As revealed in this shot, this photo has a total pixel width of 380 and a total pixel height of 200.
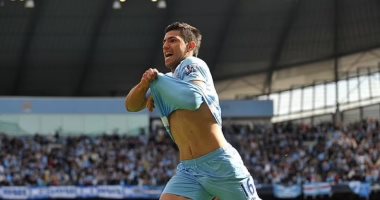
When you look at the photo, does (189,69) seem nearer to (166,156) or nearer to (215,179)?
(215,179)

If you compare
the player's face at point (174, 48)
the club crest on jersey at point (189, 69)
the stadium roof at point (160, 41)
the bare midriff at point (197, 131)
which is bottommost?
the bare midriff at point (197, 131)

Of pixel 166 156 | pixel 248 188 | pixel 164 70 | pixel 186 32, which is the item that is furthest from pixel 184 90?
pixel 164 70

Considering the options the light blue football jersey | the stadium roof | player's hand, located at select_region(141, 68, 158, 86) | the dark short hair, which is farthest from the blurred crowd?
player's hand, located at select_region(141, 68, 158, 86)

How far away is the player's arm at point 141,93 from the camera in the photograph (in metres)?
6.38

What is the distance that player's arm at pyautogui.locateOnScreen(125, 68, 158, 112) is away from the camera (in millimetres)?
6383

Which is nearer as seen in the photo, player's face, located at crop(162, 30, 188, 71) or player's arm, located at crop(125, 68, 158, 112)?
player's arm, located at crop(125, 68, 158, 112)

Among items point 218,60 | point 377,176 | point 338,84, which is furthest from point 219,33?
point 377,176

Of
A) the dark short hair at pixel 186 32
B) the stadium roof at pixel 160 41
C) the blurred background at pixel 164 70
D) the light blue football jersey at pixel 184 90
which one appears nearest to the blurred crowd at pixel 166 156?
the blurred background at pixel 164 70

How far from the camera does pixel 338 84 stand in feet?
157

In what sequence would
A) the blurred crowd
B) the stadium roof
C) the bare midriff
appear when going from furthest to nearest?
the stadium roof < the blurred crowd < the bare midriff

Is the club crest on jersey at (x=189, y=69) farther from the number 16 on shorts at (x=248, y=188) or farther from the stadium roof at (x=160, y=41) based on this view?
the stadium roof at (x=160, y=41)

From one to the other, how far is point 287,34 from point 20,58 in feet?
45.8

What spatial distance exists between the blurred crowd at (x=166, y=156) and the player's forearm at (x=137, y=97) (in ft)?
91.3

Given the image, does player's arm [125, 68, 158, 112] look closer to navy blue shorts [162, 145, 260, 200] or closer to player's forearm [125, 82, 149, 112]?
player's forearm [125, 82, 149, 112]
